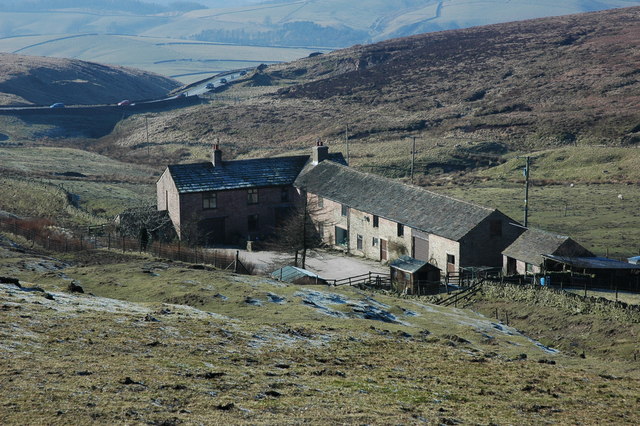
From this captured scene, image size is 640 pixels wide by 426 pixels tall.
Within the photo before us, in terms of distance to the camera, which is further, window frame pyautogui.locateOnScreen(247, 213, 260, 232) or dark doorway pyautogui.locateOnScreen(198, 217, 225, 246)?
window frame pyautogui.locateOnScreen(247, 213, 260, 232)

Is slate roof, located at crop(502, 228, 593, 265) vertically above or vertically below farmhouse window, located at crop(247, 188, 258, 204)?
below

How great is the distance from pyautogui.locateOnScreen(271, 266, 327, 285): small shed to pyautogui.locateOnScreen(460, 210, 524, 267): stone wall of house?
33.6 ft

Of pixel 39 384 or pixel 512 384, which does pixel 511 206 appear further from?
pixel 39 384

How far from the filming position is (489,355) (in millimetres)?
29375

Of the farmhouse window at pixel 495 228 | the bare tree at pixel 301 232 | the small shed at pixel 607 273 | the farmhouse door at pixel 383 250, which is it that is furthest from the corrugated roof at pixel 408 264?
the small shed at pixel 607 273

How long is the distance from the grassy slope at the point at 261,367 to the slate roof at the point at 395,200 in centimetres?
1542

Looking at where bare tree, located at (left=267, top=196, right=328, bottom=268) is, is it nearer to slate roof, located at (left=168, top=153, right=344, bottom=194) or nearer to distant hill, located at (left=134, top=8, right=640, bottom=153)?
slate roof, located at (left=168, top=153, right=344, bottom=194)

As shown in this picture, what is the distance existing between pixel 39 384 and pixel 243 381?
17.9ft

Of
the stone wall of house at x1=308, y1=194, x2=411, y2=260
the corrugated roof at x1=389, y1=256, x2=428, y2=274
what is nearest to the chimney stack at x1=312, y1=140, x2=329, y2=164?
the stone wall of house at x1=308, y1=194, x2=411, y2=260

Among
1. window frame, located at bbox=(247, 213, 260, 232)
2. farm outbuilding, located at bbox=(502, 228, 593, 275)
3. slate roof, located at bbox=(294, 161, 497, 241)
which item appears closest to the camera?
farm outbuilding, located at bbox=(502, 228, 593, 275)

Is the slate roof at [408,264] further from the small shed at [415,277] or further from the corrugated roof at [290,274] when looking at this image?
the corrugated roof at [290,274]

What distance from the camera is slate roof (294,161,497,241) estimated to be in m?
51.1

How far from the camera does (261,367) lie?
919 inches

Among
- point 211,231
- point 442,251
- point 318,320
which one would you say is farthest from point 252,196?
point 318,320
